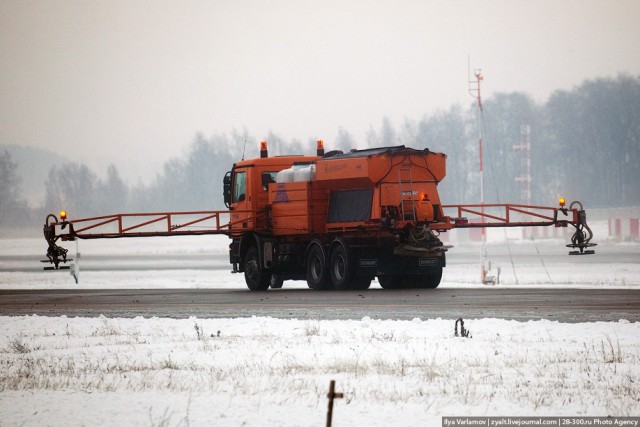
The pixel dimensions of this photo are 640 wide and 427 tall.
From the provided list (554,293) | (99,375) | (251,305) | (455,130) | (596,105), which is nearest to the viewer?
(99,375)

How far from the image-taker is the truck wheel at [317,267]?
31.3 metres

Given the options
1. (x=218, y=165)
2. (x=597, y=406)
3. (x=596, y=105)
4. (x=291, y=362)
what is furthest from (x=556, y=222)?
(x=218, y=165)

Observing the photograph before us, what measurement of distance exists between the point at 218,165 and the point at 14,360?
6236 inches

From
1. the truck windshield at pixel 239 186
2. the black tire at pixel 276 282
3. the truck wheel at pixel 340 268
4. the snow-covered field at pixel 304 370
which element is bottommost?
the snow-covered field at pixel 304 370

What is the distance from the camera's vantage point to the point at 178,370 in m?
14.6

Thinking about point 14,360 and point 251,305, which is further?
point 251,305

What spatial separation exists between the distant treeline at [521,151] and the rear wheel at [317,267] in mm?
96436

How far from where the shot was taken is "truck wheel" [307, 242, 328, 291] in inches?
1232

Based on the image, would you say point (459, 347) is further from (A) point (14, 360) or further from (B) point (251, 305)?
(B) point (251, 305)

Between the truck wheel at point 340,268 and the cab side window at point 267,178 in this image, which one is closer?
the truck wheel at point 340,268

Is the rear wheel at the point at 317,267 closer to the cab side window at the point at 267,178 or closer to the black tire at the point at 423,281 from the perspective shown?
the black tire at the point at 423,281

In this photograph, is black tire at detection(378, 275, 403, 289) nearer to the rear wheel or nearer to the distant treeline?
the rear wheel

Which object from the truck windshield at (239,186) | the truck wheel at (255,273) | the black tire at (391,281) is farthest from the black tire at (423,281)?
the truck windshield at (239,186)

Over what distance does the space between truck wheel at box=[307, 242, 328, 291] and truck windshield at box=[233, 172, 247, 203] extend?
11.0 ft
